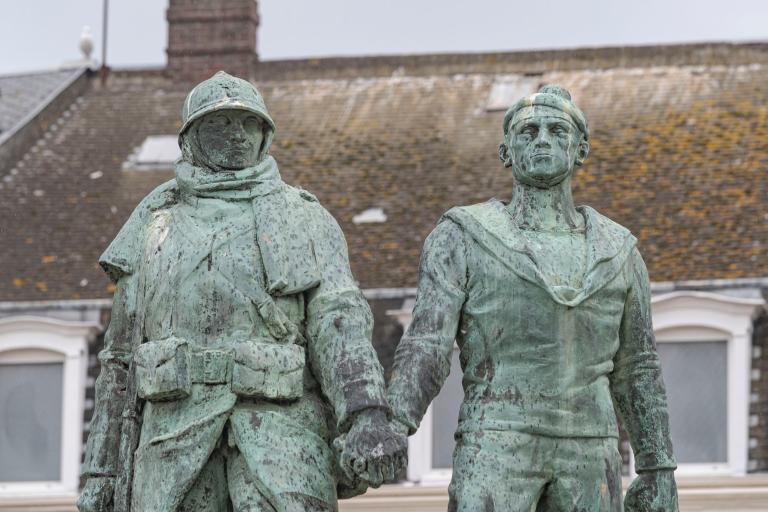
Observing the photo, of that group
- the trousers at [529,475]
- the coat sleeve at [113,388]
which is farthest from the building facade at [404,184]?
the trousers at [529,475]

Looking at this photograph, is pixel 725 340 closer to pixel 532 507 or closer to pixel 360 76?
pixel 360 76

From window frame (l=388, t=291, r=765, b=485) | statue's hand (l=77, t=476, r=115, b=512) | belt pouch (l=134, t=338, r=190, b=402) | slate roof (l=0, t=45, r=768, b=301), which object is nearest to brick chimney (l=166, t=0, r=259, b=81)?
slate roof (l=0, t=45, r=768, b=301)

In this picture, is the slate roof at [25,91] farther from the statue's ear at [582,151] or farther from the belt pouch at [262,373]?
the belt pouch at [262,373]

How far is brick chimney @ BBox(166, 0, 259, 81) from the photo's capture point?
142 ft

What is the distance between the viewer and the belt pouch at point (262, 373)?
57.9ft

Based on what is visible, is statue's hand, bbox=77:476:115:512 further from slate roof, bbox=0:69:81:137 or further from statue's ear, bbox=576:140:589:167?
slate roof, bbox=0:69:81:137

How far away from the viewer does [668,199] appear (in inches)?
1400

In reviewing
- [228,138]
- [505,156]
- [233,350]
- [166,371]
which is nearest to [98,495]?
[166,371]

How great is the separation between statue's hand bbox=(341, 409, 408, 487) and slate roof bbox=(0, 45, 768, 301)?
16.9 meters

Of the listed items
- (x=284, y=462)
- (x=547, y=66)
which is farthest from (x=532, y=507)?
(x=547, y=66)

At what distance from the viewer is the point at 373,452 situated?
56.3 ft

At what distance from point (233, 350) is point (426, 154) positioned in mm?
20385

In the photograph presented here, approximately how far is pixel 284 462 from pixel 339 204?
1943 cm

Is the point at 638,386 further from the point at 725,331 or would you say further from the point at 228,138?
the point at 725,331
